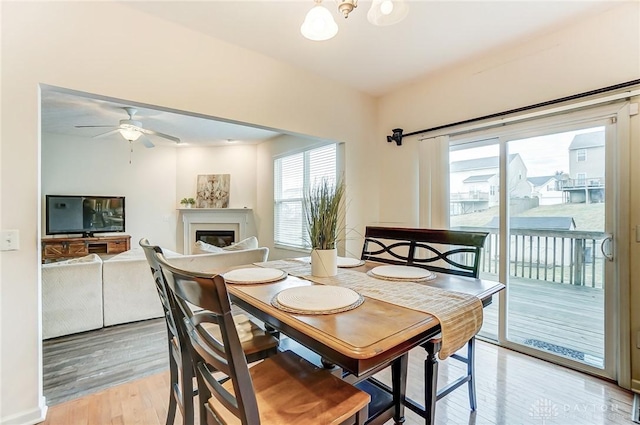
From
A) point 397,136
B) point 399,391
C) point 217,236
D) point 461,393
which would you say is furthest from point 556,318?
point 217,236

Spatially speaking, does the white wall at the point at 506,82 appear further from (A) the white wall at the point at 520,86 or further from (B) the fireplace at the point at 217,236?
(B) the fireplace at the point at 217,236

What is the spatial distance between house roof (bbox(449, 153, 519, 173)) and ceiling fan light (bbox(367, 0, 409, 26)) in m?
1.79

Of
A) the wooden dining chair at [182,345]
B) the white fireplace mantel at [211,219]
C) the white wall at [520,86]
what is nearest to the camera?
the wooden dining chair at [182,345]

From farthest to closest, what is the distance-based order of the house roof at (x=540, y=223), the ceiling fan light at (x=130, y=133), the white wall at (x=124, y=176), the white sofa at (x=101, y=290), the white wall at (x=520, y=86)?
the white wall at (x=124, y=176) < the ceiling fan light at (x=130, y=133) < the white sofa at (x=101, y=290) < the house roof at (x=540, y=223) < the white wall at (x=520, y=86)

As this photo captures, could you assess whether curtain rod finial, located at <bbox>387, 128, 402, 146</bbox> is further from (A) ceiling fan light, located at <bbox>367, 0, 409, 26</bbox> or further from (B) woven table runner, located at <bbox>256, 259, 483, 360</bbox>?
(B) woven table runner, located at <bbox>256, 259, 483, 360</bbox>

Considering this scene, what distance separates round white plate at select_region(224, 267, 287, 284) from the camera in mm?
1479

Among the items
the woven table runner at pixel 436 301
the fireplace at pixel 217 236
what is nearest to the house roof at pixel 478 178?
the woven table runner at pixel 436 301

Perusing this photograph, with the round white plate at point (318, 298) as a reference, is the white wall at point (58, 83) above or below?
above

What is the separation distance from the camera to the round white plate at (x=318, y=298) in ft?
3.53

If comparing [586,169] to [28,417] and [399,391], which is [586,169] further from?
[28,417]

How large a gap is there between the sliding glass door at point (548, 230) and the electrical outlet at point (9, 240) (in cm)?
336

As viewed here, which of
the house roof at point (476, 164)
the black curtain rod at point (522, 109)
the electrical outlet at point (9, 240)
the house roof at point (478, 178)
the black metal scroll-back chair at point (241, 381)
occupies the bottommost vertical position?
the black metal scroll-back chair at point (241, 381)

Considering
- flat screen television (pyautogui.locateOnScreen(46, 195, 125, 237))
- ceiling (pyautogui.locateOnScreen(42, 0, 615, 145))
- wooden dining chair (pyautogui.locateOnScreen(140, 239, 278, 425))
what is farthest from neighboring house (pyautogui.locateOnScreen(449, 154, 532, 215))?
flat screen television (pyautogui.locateOnScreen(46, 195, 125, 237))

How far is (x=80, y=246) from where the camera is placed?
5004 mm
